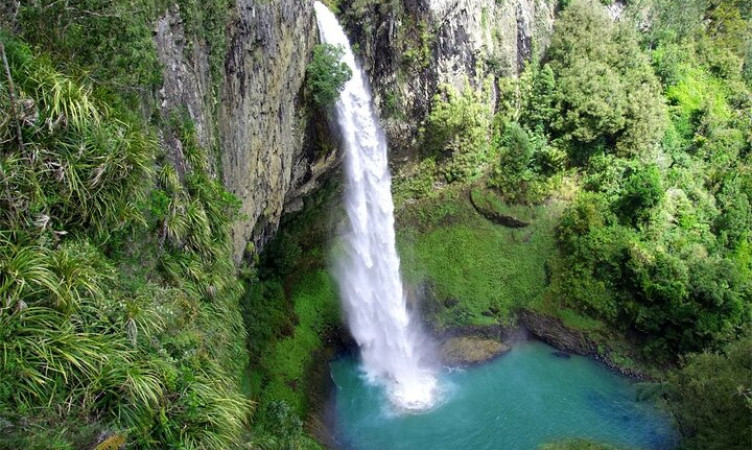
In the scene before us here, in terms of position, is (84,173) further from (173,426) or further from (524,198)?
(524,198)

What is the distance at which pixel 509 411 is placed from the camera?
15172 millimetres

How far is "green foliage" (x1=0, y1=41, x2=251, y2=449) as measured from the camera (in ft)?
12.3

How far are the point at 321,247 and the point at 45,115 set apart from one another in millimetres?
14500

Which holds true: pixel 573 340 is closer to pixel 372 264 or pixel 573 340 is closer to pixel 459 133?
pixel 372 264

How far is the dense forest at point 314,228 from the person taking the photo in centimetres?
414

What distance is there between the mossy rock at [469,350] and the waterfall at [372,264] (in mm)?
856

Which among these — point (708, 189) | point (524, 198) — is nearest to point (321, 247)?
point (524, 198)

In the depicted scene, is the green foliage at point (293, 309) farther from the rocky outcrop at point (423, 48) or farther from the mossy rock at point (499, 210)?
the mossy rock at point (499, 210)

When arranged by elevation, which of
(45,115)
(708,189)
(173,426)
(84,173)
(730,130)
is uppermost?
(45,115)

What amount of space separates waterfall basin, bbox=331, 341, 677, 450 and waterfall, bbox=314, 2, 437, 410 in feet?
3.19

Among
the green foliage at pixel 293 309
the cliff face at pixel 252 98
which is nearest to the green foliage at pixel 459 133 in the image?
the green foliage at pixel 293 309

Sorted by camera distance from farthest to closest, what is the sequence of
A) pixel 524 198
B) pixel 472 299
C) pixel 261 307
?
pixel 524 198 → pixel 472 299 → pixel 261 307

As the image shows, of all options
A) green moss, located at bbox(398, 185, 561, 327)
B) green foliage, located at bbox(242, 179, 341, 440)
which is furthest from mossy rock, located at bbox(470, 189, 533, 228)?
green foliage, located at bbox(242, 179, 341, 440)

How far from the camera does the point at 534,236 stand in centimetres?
1970
